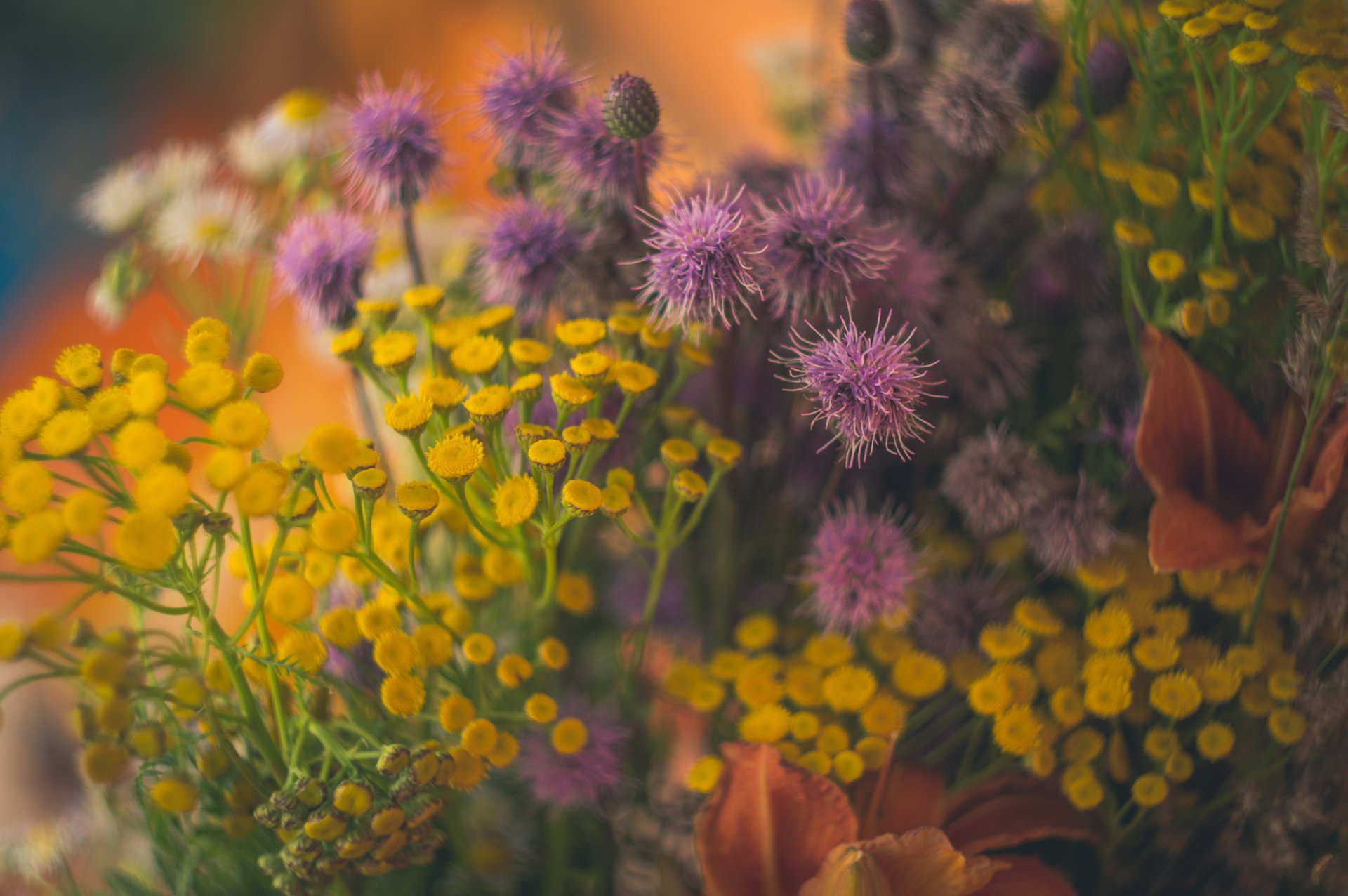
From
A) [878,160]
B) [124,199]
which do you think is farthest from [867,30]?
[124,199]

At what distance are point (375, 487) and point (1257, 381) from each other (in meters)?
0.38

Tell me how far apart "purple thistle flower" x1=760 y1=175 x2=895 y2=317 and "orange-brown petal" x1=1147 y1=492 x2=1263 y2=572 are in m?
0.15

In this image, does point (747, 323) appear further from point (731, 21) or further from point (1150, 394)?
point (731, 21)

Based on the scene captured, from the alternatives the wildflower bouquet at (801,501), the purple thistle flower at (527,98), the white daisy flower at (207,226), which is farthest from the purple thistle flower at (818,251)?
the white daisy flower at (207,226)

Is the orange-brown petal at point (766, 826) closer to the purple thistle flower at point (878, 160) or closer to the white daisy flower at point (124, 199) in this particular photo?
the purple thistle flower at point (878, 160)

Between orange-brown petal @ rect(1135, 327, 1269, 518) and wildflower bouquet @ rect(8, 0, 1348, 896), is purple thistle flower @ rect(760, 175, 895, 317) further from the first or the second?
orange-brown petal @ rect(1135, 327, 1269, 518)

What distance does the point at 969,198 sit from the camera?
0.47 metres

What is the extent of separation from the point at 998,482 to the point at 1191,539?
3.0 inches

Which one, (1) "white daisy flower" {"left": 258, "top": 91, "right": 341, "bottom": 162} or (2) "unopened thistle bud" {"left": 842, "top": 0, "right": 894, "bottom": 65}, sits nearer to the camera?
(2) "unopened thistle bud" {"left": 842, "top": 0, "right": 894, "bottom": 65}

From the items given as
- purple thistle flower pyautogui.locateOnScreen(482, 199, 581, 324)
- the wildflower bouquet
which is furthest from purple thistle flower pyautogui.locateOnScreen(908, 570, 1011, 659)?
purple thistle flower pyautogui.locateOnScreen(482, 199, 581, 324)

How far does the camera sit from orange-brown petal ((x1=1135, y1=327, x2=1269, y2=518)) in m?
0.39

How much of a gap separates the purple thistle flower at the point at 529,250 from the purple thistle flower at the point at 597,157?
2cm

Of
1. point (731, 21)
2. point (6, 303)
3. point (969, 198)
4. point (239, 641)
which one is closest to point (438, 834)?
point (239, 641)

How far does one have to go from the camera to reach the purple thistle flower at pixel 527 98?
1.32ft
